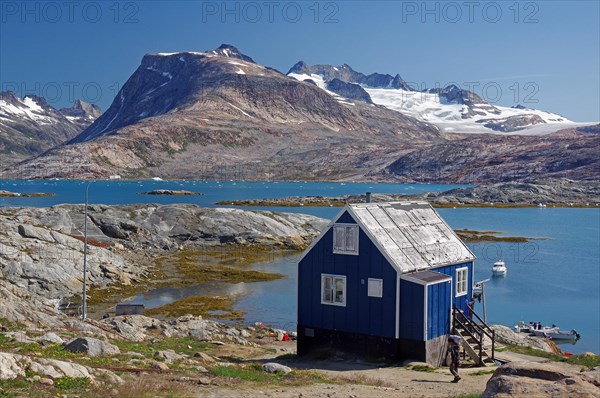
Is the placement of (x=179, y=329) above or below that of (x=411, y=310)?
below

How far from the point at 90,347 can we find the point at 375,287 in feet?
38.0

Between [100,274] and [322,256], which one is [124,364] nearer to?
[322,256]

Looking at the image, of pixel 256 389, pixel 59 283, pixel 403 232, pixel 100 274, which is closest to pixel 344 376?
pixel 256 389

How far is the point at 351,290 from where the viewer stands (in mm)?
28125

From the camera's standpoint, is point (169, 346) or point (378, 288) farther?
point (169, 346)

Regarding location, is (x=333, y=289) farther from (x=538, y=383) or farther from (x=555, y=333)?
(x=555, y=333)

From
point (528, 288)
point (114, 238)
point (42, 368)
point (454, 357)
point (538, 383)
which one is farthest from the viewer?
point (114, 238)

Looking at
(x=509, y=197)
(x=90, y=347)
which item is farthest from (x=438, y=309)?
(x=509, y=197)

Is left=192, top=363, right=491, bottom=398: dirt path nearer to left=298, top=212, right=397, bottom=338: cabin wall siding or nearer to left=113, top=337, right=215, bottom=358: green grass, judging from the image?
left=298, top=212, right=397, bottom=338: cabin wall siding

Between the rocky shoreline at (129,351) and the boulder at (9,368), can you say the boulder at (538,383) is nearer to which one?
the rocky shoreline at (129,351)

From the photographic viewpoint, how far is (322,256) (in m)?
29.1

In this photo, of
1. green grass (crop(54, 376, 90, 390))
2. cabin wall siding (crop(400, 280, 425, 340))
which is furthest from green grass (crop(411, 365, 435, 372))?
green grass (crop(54, 376, 90, 390))

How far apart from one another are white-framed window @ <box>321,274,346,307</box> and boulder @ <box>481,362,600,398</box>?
12.3 metres

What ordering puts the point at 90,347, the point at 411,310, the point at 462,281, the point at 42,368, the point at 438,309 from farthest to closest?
the point at 462,281 < the point at 438,309 < the point at 411,310 < the point at 90,347 < the point at 42,368
